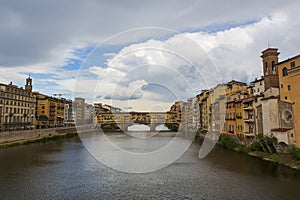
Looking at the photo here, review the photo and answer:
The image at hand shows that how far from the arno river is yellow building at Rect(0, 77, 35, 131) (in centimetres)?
1446

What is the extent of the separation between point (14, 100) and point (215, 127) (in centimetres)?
2610

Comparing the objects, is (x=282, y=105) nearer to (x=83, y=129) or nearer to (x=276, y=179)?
(x=276, y=179)

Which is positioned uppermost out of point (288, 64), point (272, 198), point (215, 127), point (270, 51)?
point (270, 51)

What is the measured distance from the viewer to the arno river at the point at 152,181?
10680 millimetres

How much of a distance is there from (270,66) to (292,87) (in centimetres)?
567

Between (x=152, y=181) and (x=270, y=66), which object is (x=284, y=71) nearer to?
(x=270, y=66)

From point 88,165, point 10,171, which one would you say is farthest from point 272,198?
point 10,171

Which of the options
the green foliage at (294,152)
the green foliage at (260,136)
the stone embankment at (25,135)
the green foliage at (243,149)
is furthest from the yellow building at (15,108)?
the green foliage at (294,152)

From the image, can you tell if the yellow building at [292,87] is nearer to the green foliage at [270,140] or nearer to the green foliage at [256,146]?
the green foliage at [270,140]

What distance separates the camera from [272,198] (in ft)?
33.5

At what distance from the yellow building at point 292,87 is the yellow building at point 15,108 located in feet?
94.5

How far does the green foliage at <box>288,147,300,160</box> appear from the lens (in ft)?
49.3

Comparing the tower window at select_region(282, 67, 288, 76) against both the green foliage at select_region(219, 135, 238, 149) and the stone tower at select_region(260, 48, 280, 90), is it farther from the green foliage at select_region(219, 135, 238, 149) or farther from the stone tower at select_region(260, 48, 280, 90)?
the green foliage at select_region(219, 135, 238, 149)

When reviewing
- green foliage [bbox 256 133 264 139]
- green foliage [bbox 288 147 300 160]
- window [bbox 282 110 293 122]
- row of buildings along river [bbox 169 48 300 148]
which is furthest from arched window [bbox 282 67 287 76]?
green foliage [bbox 288 147 300 160]
